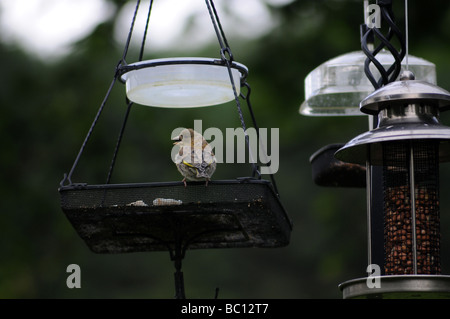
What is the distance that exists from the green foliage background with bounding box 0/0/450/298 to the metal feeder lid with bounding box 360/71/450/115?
5.12 m

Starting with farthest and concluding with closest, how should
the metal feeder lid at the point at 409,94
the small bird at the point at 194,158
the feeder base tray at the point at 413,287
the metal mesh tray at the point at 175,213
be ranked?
the small bird at the point at 194,158
the metal mesh tray at the point at 175,213
the metal feeder lid at the point at 409,94
the feeder base tray at the point at 413,287

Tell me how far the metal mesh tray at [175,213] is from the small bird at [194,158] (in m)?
0.10

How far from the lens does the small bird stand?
454 cm

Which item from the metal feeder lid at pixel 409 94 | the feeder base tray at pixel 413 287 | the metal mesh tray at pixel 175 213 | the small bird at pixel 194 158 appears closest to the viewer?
the feeder base tray at pixel 413 287

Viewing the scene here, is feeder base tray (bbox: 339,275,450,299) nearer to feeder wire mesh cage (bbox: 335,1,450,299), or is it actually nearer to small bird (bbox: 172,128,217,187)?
feeder wire mesh cage (bbox: 335,1,450,299)

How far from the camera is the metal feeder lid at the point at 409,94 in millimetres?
4207

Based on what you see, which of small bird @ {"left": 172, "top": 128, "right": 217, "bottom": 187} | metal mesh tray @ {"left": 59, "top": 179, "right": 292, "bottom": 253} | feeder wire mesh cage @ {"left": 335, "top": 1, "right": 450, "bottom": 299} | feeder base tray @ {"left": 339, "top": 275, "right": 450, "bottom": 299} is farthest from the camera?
small bird @ {"left": 172, "top": 128, "right": 217, "bottom": 187}

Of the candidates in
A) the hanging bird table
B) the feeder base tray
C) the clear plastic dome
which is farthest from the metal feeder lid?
the clear plastic dome

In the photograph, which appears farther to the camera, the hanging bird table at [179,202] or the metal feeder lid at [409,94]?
the hanging bird table at [179,202]

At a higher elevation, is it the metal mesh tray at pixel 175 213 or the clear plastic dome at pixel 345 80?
the clear plastic dome at pixel 345 80

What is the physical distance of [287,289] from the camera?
56.1ft

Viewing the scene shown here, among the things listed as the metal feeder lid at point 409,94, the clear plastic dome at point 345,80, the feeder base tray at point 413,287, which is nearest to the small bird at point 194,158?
the metal feeder lid at point 409,94

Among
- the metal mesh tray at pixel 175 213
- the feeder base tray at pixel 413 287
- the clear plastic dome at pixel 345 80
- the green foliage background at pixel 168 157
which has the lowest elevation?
the feeder base tray at pixel 413 287

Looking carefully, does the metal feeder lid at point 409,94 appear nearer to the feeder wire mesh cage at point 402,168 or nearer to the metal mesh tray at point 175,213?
the feeder wire mesh cage at point 402,168
